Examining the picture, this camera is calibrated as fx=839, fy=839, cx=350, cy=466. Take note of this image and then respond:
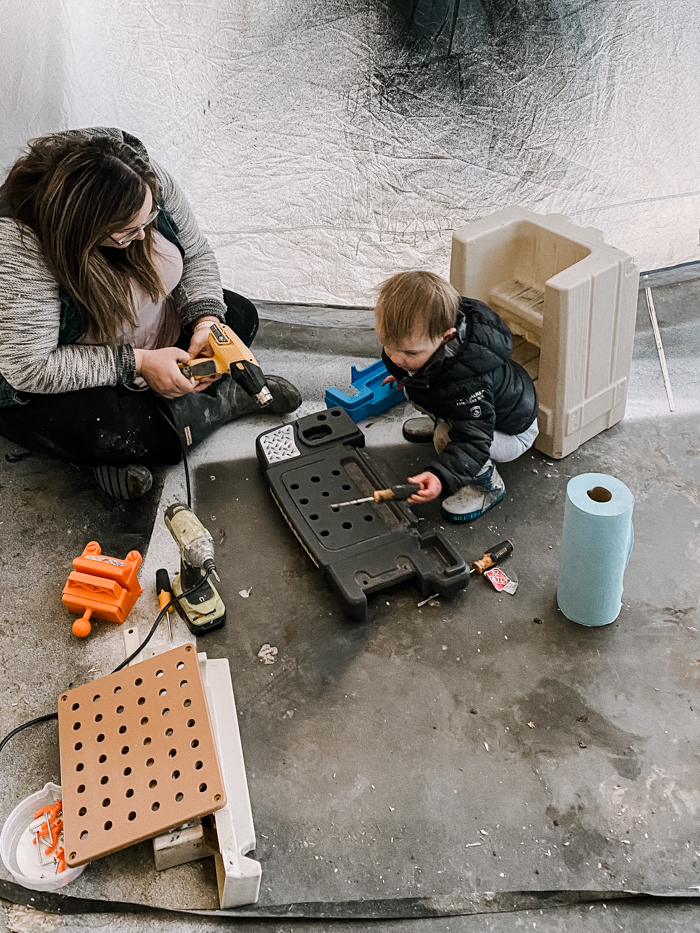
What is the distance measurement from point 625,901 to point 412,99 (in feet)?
6.26

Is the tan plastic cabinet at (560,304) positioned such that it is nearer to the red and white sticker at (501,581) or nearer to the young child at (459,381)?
the young child at (459,381)

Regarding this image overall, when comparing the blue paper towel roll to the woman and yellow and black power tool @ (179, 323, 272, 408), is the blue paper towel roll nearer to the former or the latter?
yellow and black power tool @ (179, 323, 272, 408)

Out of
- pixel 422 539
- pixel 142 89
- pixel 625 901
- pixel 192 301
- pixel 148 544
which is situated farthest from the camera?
pixel 142 89

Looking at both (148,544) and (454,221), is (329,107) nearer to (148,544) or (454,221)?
(454,221)

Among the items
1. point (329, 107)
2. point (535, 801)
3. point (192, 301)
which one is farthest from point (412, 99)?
point (535, 801)

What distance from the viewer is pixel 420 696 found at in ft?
5.01

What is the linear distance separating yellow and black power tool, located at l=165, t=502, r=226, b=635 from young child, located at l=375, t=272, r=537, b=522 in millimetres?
429

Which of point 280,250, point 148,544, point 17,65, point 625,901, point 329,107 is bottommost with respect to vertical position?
point 625,901

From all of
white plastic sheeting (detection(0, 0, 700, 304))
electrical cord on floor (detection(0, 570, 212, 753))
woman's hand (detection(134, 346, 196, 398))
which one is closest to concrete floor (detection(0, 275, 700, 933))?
electrical cord on floor (detection(0, 570, 212, 753))

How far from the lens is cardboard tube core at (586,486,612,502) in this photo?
147cm

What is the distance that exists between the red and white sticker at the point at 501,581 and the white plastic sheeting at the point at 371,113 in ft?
3.43

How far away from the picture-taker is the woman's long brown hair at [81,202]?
1.53 m

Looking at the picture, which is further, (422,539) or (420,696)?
(422,539)

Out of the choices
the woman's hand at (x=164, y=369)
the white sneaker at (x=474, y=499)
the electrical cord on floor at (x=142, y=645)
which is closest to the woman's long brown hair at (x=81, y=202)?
the woman's hand at (x=164, y=369)
